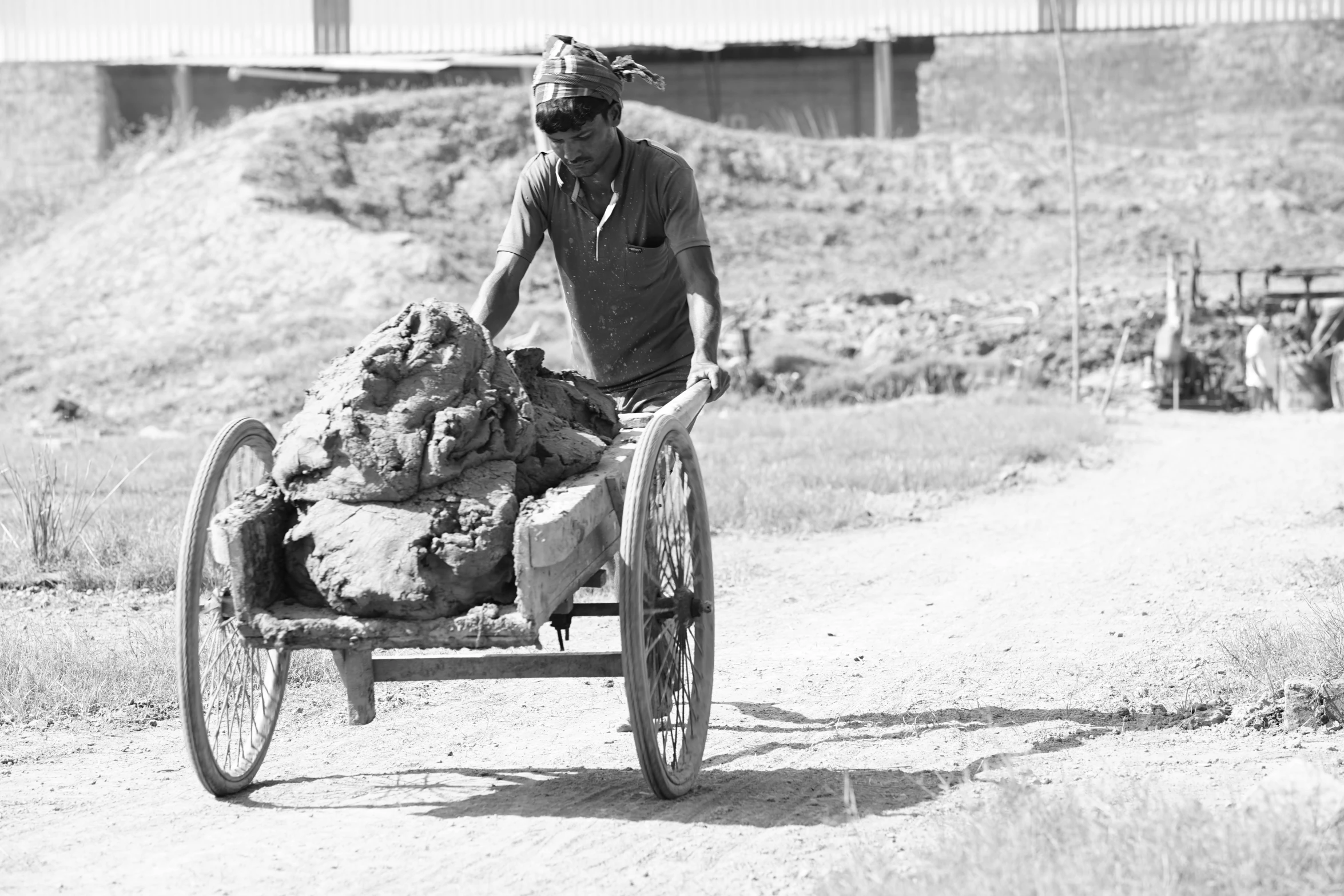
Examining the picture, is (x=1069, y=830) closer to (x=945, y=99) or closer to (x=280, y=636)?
(x=280, y=636)

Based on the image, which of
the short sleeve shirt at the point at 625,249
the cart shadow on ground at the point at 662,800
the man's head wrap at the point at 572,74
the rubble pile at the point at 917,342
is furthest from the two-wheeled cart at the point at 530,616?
the rubble pile at the point at 917,342

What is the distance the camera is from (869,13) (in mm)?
28578

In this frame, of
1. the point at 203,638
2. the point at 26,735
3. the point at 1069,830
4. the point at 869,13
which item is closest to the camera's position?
the point at 1069,830

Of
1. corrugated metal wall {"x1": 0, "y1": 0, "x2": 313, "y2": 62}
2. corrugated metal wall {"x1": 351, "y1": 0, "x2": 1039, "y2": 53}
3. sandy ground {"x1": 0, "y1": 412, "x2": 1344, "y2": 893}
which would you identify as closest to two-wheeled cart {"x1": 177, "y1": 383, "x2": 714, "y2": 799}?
sandy ground {"x1": 0, "y1": 412, "x2": 1344, "y2": 893}

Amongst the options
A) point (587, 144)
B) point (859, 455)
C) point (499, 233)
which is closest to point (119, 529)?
point (587, 144)

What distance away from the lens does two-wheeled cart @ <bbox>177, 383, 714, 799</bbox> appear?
3.66 meters

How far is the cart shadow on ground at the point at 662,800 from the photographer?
397 centimetres

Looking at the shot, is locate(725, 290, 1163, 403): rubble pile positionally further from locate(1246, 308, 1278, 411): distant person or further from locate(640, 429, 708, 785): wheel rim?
locate(640, 429, 708, 785): wheel rim

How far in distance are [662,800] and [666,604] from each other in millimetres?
537

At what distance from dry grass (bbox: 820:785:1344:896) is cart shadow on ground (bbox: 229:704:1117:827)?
41cm

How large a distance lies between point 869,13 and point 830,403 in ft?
41.7

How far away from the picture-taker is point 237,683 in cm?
432

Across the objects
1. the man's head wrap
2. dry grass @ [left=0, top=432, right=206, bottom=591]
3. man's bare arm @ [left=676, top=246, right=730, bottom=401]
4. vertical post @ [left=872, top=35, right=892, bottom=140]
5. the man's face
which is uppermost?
vertical post @ [left=872, top=35, right=892, bottom=140]

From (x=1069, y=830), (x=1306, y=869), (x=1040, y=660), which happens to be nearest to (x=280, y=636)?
(x=1069, y=830)
